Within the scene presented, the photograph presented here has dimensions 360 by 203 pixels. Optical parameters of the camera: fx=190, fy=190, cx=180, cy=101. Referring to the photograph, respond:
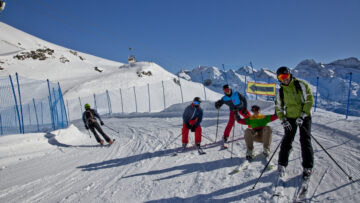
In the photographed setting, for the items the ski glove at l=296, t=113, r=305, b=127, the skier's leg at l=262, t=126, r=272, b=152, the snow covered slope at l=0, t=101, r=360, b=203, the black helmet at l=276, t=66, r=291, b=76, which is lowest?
the snow covered slope at l=0, t=101, r=360, b=203

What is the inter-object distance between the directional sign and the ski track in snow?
6998mm

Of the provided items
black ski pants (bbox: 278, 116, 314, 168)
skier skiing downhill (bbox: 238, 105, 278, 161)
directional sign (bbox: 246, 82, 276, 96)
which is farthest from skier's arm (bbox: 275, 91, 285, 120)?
directional sign (bbox: 246, 82, 276, 96)

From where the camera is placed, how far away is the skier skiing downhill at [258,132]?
404 cm

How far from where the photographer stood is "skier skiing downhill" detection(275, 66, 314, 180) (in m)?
3.00

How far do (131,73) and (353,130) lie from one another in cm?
4725

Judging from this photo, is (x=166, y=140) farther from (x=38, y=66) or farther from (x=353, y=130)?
(x=38, y=66)

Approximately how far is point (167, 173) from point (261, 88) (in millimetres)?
11811

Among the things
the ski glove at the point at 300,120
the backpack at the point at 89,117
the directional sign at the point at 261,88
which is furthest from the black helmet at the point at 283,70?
the directional sign at the point at 261,88

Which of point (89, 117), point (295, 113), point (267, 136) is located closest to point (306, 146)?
point (295, 113)

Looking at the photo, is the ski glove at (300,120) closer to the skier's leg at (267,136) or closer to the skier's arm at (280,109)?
the skier's arm at (280,109)

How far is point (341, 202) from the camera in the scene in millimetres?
2488

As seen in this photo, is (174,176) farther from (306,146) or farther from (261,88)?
(261,88)

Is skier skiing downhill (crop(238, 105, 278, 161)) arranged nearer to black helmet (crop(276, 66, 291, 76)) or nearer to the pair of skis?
the pair of skis

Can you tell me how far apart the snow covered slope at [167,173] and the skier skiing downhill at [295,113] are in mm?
378
